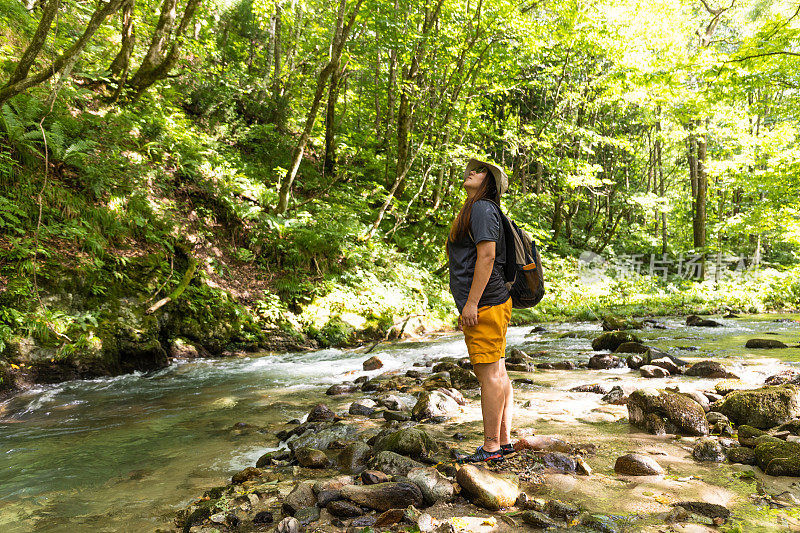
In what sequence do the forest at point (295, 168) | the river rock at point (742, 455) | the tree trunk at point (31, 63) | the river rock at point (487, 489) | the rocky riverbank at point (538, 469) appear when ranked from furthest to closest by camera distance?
the forest at point (295, 168)
the tree trunk at point (31, 63)
the river rock at point (742, 455)
the river rock at point (487, 489)
the rocky riverbank at point (538, 469)

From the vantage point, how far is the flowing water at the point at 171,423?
3.17 m

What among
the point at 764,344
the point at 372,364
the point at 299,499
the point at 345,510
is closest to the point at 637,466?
the point at 345,510

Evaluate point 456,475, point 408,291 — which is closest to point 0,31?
point 408,291

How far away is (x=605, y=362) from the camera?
7.39 metres

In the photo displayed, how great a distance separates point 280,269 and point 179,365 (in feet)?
13.8

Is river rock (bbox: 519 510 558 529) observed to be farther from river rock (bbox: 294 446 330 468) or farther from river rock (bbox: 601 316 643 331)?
river rock (bbox: 601 316 643 331)

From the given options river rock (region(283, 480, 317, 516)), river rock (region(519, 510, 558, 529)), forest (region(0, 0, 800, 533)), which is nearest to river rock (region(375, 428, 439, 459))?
river rock (region(283, 480, 317, 516))

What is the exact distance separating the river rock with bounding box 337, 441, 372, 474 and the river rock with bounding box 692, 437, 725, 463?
255cm

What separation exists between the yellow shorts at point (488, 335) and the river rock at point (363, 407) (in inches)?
88.7

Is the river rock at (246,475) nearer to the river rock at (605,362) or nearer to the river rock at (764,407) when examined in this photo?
the river rock at (764,407)

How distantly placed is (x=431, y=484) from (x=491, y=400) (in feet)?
2.53

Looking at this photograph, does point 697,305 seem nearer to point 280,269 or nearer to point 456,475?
point 280,269

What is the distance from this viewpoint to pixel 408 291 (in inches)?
542

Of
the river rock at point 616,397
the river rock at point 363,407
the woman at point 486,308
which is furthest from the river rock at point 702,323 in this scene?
the woman at point 486,308
